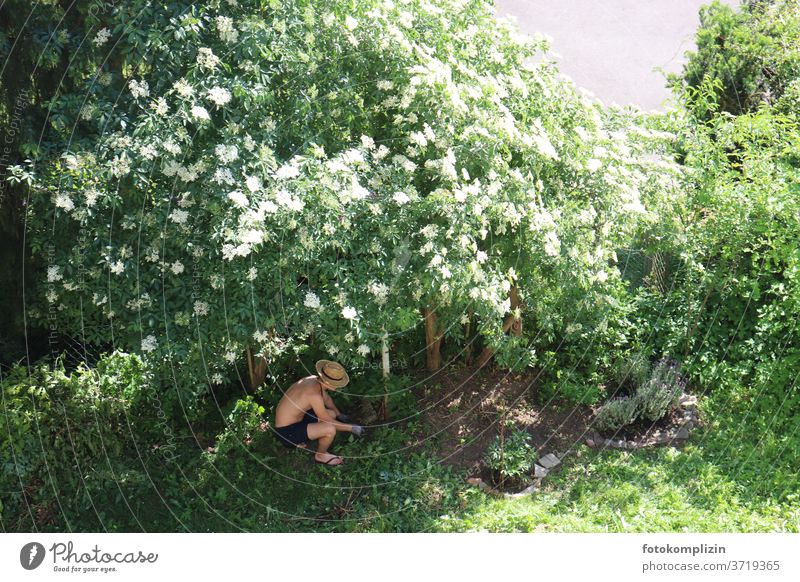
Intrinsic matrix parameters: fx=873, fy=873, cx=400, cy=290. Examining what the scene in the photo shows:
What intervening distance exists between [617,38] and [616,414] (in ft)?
18.4

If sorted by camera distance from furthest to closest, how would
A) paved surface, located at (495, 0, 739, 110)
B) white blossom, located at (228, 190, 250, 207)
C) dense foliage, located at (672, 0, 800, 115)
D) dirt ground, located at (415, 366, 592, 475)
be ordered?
1. paved surface, located at (495, 0, 739, 110)
2. dense foliage, located at (672, 0, 800, 115)
3. dirt ground, located at (415, 366, 592, 475)
4. white blossom, located at (228, 190, 250, 207)

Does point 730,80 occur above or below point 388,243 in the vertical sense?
above

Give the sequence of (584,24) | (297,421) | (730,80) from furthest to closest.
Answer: (584,24) < (730,80) < (297,421)

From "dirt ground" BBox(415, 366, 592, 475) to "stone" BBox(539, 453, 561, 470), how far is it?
65 millimetres

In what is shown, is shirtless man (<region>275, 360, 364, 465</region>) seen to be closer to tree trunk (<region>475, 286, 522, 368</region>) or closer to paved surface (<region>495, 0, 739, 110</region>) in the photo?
tree trunk (<region>475, 286, 522, 368</region>)

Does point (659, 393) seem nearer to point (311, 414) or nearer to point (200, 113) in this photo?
point (311, 414)

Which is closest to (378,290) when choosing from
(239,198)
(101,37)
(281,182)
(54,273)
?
(281,182)

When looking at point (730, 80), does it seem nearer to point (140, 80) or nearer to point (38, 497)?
point (140, 80)

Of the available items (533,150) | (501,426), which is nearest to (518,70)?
(533,150)

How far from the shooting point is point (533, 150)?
461 cm

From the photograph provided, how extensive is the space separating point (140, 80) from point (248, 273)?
1.19 m

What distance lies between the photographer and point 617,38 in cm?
964

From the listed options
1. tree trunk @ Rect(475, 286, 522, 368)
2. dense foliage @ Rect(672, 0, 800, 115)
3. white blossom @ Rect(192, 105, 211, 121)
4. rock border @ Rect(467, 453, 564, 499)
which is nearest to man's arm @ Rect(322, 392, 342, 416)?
rock border @ Rect(467, 453, 564, 499)

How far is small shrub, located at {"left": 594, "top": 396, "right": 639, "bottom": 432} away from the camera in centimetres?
543
